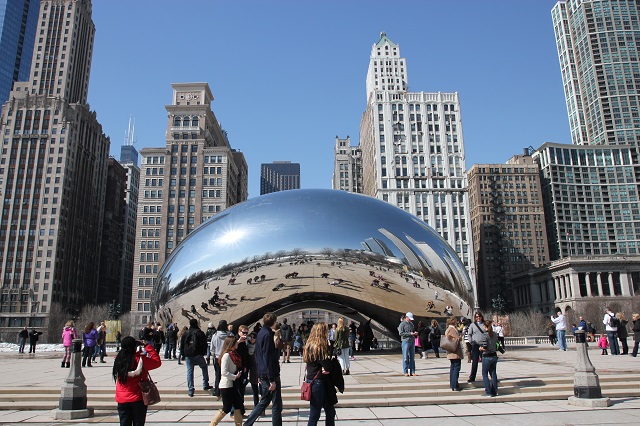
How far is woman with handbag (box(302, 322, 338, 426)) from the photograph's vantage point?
595 centimetres

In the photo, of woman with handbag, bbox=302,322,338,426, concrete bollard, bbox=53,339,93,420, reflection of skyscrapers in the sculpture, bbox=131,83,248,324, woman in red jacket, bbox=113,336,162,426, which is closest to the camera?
woman in red jacket, bbox=113,336,162,426

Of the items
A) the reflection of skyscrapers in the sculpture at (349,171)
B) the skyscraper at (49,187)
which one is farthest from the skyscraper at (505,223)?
the skyscraper at (49,187)

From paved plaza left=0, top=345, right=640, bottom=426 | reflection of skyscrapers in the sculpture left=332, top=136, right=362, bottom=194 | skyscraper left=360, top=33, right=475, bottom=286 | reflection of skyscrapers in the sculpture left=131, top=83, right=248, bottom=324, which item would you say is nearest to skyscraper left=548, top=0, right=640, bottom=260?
skyscraper left=360, top=33, right=475, bottom=286

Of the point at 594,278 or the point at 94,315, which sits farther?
the point at 594,278

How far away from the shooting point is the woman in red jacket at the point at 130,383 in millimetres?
5688

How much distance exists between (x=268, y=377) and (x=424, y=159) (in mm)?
100328

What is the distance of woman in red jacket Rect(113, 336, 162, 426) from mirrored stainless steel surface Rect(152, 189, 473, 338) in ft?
24.4

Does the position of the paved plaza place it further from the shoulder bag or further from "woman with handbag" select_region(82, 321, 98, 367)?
"woman with handbag" select_region(82, 321, 98, 367)

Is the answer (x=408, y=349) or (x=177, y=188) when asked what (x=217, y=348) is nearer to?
(x=408, y=349)

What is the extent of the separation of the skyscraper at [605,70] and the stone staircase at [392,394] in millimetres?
163465

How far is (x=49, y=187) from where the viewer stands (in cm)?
10575

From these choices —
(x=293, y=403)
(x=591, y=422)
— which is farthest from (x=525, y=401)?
(x=293, y=403)

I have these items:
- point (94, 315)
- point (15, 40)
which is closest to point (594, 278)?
point (94, 315)

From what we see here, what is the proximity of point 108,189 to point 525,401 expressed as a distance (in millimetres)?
143159
